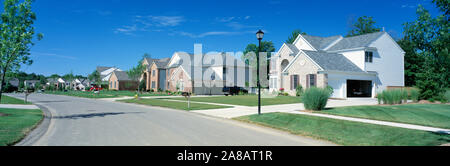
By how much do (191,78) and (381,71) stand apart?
28069mm

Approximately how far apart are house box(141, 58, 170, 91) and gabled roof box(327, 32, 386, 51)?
112 ft

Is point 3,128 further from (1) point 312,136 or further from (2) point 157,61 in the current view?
(2) point 157,61

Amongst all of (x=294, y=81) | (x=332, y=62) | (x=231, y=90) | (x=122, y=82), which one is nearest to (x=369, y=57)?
(x=332, y=62)

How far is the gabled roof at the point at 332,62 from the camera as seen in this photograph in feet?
94.7

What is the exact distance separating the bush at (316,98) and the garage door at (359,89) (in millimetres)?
18517

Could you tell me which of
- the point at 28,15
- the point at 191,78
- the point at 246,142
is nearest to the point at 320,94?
the point at 246,142

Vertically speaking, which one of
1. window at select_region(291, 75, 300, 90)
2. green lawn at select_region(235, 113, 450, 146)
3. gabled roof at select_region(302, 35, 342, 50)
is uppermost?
gabled roof at select_region(302, 35, 342, 50)

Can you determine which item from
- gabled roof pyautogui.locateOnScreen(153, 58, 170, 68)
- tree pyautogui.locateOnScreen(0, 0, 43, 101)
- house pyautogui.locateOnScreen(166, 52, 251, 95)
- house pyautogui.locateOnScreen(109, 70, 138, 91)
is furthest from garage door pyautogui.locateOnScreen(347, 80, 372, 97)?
house pyautogui.locateOnScreen(109, 70, 138, 91)

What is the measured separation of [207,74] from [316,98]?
3393 centimetres

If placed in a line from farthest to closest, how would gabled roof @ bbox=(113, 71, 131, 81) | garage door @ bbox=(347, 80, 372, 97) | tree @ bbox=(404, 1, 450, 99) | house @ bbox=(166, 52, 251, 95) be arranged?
gabled roof @ bbox=(113, 71, 131, 81) → house @ bbox=(166, 52, 251, 95) → garage door @ bbox=(347, 80, 372, 97) → tree @ bbox=(404, 1, 450, 99)

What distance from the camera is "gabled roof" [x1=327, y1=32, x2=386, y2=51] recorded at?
32.5 metres

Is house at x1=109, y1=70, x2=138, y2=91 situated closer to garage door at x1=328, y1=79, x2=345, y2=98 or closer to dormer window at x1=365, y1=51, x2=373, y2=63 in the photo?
garage door at x1=328, y1=79, x2=345, y2=98

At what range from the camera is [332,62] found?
30312 millimetres

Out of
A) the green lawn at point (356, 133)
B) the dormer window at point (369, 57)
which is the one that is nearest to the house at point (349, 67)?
the dormer window at point (369, 57)
